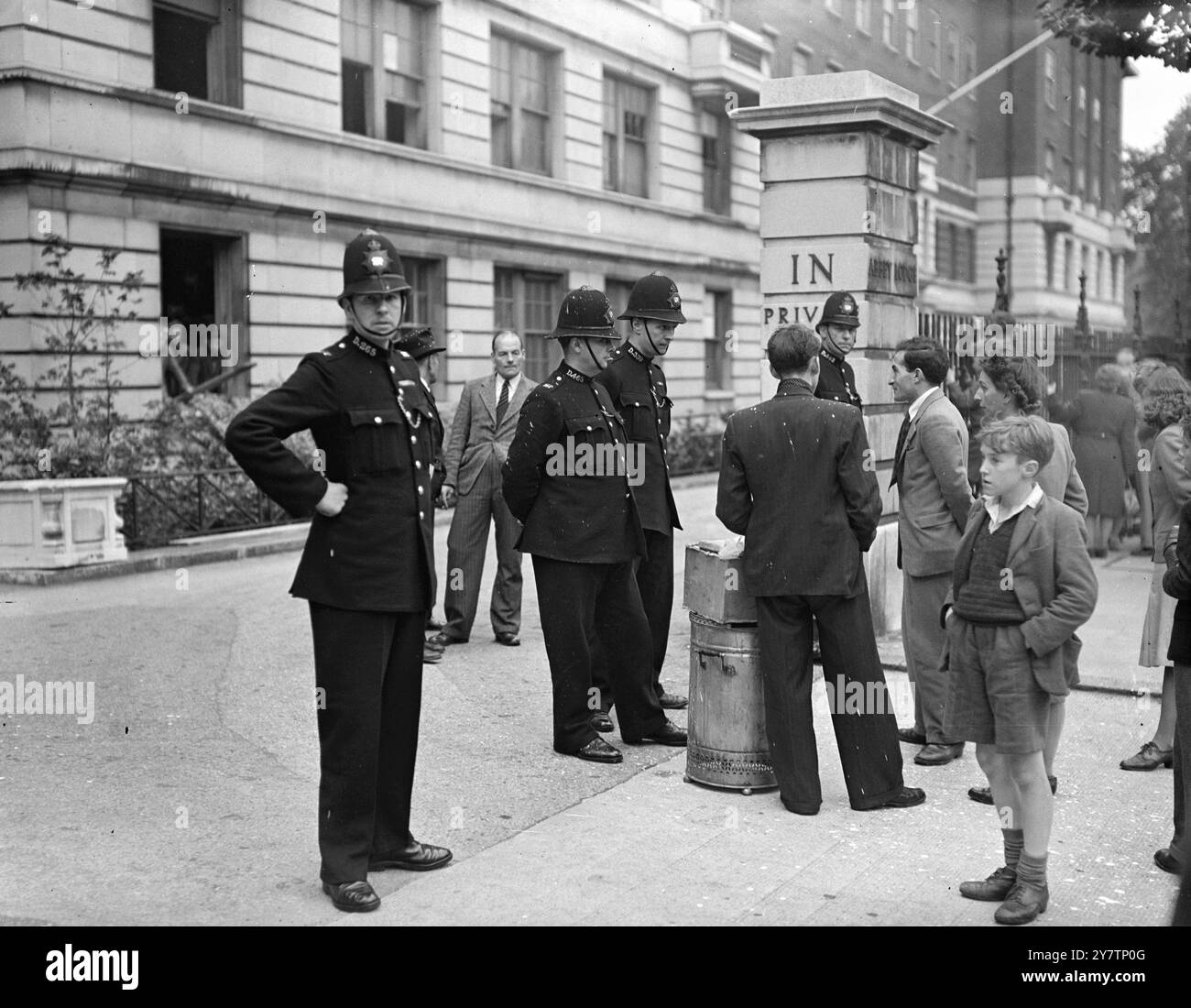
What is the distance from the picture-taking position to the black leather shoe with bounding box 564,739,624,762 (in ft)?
24.3

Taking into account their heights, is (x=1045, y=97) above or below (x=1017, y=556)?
above

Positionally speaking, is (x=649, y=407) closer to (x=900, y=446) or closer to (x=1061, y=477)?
(x=900, y=446)

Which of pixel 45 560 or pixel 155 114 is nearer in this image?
pixel 45 560

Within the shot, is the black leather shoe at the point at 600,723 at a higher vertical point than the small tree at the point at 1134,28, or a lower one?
lower

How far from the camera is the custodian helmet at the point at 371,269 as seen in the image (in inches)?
216

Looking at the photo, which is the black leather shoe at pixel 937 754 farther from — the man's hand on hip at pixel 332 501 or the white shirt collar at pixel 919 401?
the man's hand on hip at pixel 332 501

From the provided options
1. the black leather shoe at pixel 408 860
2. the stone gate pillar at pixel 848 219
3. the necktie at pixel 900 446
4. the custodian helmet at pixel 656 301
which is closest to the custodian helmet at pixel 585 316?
the custodian helmet at pixel 656 301

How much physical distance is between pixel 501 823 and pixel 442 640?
12.8 feet

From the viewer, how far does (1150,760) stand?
7.23 m

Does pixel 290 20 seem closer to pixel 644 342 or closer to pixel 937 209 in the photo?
pixel 644 342

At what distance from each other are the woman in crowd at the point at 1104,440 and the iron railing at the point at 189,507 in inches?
355

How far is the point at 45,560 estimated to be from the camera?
14.2 meters

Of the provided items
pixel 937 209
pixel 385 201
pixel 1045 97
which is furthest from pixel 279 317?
pixel 1045 97
